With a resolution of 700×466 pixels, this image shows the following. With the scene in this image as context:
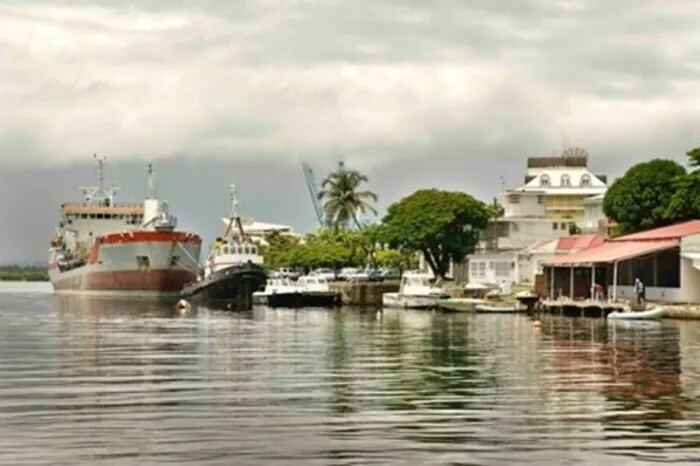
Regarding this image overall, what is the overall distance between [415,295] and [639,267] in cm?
1620

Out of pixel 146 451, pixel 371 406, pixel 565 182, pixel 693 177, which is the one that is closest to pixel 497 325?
pixel 693 177

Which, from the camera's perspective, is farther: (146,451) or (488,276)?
(488,276)

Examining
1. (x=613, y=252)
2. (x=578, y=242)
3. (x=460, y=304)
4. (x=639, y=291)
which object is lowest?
(x=460, y=304)

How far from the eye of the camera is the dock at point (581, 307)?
73044mm

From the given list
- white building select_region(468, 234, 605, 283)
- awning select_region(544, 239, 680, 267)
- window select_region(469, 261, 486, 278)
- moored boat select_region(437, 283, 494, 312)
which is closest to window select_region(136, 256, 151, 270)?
white building select_region(468, 234, 605, 283)

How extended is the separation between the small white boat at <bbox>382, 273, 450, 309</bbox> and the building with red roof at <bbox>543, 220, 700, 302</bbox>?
7515 millimetres

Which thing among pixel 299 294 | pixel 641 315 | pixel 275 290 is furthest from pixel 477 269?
pixel 641 315

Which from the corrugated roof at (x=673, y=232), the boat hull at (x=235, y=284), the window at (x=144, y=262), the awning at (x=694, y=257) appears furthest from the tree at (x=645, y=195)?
the window at (x=144, y=262)

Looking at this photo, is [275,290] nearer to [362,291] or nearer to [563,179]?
[362,291]

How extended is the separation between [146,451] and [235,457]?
1513mm

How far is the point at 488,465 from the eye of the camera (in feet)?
62.5

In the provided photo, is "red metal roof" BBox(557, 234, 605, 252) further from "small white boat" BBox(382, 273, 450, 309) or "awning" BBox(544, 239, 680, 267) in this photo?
"small white boat" BBox(382, 273, 450, 309)

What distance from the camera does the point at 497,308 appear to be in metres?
80.9

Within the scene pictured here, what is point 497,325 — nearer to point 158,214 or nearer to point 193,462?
point 193,462
